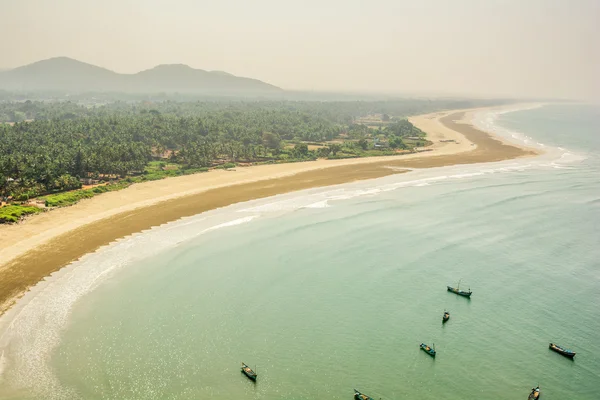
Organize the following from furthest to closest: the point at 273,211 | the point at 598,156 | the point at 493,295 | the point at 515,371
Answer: the point at 598,156 < the point at 273,211 < the point at 493,295 < the point at 515,371

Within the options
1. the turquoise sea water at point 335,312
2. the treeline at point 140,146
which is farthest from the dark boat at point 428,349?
the treeline at point 140,146

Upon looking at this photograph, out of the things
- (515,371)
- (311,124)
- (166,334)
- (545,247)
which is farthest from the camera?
(311,124)

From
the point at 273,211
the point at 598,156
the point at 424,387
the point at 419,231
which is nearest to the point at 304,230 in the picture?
the point at 273,211

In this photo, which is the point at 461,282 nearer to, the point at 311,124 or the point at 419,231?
the point at 419,231

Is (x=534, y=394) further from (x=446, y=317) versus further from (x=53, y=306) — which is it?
(x=53, y=306)

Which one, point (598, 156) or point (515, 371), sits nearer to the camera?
point (515, 371)
